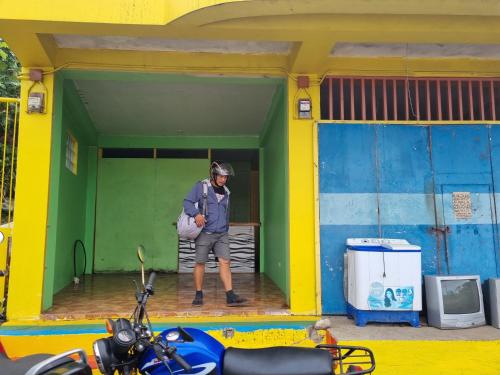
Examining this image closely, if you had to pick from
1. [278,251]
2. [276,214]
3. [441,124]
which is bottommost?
Result: [278,251]

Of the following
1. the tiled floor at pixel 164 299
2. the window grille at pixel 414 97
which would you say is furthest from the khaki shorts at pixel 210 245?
the window grille at pixel 414 97

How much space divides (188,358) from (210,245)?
268cm

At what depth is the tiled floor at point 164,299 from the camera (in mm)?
4301

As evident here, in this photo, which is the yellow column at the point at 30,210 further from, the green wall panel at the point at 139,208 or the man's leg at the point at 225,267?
the green wall panel at the point at 139,208

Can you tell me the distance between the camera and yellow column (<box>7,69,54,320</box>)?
168 inches

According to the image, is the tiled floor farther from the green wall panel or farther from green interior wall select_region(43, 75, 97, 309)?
the green wall panel

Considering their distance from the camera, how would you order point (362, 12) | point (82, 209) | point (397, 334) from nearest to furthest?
point (362, 12), point (397, 334), point (82, 209)

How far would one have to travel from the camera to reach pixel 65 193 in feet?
19.3

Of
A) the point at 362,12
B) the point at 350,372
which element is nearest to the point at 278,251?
the point at 362,12

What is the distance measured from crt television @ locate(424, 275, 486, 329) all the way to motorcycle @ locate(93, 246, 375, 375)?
2.46 metres

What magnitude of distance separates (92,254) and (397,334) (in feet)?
18.3

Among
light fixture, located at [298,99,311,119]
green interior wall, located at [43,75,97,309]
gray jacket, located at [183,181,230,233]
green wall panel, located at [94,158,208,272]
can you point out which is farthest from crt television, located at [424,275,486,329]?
green wall panel, located at [94,158,208,272]

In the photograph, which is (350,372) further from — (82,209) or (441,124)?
(82,209)

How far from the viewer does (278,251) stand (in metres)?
5.91
